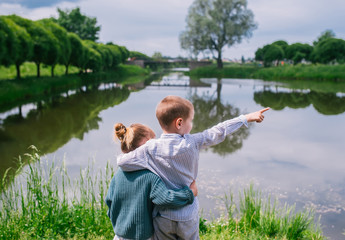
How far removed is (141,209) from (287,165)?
5.19 metres

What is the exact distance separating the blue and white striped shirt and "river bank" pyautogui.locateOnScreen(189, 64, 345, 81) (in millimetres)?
31553

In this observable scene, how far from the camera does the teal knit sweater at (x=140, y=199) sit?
5.88 feet

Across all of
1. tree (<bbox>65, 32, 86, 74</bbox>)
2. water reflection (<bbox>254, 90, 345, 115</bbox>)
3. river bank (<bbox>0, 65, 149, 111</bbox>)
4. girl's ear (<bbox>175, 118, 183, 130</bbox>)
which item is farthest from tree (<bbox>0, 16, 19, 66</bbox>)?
girl's ear (<bbox>175, 118, 183, 130</bbox>)

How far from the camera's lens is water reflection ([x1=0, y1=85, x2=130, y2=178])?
750 cm

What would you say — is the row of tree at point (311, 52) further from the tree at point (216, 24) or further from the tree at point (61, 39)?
the tree at point (61, 39)

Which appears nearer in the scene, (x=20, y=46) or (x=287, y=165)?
(x=287, y=165)

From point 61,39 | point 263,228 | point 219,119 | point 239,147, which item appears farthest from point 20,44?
point 263,228

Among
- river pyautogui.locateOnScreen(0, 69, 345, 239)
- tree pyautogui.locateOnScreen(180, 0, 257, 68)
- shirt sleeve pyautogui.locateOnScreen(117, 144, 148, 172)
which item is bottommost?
river pyautogui.locateOnScreen(0, 69, 345, 239)

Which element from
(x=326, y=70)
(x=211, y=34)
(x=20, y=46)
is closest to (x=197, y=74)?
(x=211, y=34)

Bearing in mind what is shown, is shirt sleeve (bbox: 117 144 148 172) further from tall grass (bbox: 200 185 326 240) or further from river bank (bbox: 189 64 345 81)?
river bank (bbox: 189 64 345 81)

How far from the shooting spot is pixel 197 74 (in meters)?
46.2

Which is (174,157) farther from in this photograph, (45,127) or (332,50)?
(332,50)

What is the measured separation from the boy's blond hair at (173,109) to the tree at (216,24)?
37251 mm

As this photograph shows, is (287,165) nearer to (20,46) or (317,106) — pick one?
(317,106)
